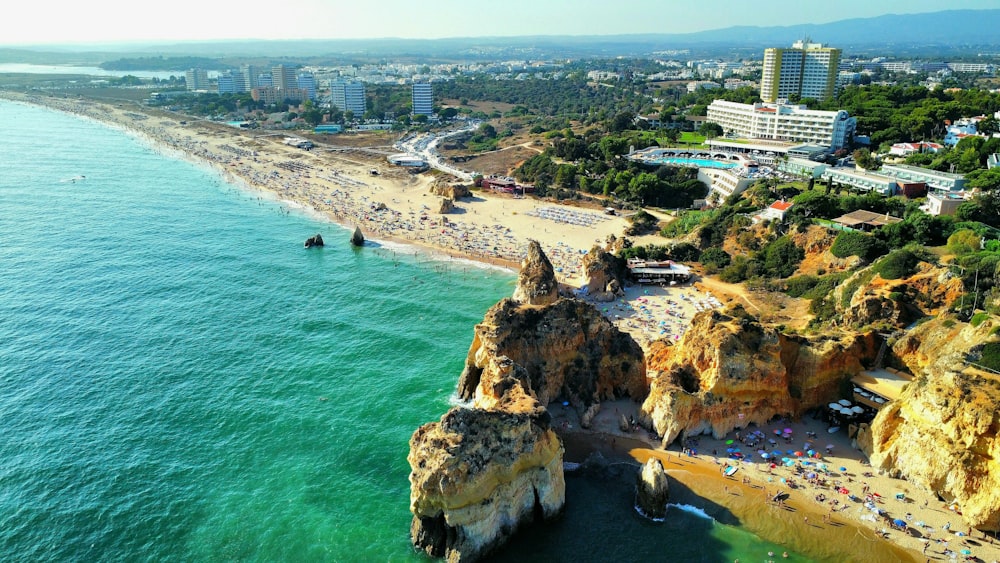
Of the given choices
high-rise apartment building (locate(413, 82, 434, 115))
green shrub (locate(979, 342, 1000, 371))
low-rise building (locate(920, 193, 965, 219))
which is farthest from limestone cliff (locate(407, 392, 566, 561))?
high-rise apartment building (locate(413, 82, 434, 115))

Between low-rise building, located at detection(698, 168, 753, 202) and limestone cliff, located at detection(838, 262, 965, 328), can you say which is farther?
low-rise building, located at detection(698, 168, 753, 202)

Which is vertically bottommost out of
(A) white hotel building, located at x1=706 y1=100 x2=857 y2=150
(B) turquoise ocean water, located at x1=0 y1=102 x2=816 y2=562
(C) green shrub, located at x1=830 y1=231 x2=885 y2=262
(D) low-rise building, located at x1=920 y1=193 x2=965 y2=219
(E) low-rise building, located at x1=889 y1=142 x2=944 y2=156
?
(B) turquoise ocean water, located at x1=0 y1=102 x2=816 y2=562

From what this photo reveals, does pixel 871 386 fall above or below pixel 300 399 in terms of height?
above

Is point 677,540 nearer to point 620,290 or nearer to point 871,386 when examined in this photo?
point 871,386

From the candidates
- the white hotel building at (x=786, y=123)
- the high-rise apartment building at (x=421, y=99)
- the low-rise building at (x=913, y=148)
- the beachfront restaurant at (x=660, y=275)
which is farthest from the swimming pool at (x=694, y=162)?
the high-rise apartment building at (x=421, y=99)

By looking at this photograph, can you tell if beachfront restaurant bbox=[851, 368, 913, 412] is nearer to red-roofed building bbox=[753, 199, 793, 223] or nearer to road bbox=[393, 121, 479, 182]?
red-roofed building bbox=[753, 199, 793, 223]

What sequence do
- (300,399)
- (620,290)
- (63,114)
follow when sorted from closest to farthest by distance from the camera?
1. (300,399)
2. (620,290)
3. (63,114)

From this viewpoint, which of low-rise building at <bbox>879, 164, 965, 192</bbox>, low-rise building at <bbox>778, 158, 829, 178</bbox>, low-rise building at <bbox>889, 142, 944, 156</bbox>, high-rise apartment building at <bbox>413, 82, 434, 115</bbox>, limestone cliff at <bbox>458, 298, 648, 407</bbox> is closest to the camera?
limestone cliff at <bbox>458, 298, 648, 407</bbox>

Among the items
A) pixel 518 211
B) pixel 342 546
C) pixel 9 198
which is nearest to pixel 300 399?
pixel 342 546
